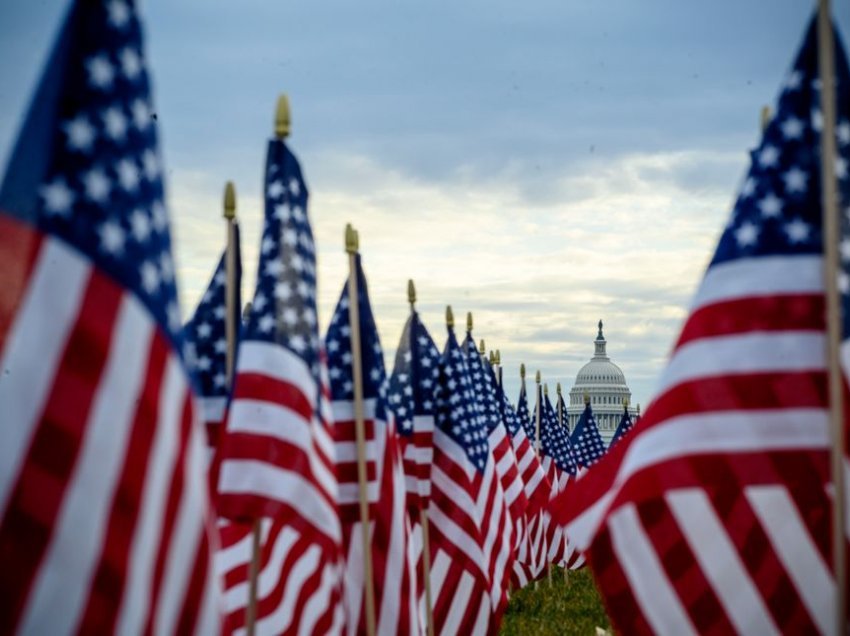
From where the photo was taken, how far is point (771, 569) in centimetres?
666

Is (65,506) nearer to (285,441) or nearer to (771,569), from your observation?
(285,441)

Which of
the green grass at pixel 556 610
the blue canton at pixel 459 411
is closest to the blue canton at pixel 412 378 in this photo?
the blue canton at pixel 459 411

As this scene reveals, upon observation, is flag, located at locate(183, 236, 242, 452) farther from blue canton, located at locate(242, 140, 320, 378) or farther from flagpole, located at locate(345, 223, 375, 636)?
blue canton, located at locate(242, 140, 320, 378)

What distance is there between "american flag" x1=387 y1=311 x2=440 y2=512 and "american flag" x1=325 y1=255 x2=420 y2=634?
3.46 m

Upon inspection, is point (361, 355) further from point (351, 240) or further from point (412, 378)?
point (412, 378)

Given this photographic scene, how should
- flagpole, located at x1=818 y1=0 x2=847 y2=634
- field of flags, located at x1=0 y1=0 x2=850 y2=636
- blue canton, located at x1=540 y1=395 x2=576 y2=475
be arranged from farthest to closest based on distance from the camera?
blue canton, located at x1=540 y1=395 x2=576 y2=475, flagpole, located at x1=818 y1=0 x2=847 y2=634, field of flags, located at x1=0 y1=0 x2=850 y2=636

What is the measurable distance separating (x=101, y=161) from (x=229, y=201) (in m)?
4.02

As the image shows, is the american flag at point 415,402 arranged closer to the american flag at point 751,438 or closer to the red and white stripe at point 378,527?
the red and white stripe at point 378,527

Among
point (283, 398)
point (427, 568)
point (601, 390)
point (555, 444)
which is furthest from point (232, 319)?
point (601, 390)

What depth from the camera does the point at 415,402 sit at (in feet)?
48.7

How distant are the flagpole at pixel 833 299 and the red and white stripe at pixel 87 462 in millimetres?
2645

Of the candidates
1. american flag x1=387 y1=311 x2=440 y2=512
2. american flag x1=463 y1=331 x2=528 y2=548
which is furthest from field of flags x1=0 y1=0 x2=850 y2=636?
american flag x1=463 y1=331 x2=528 y2=548

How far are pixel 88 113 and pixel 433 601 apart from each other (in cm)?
972

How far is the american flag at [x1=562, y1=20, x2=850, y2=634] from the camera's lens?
21.4 feet
